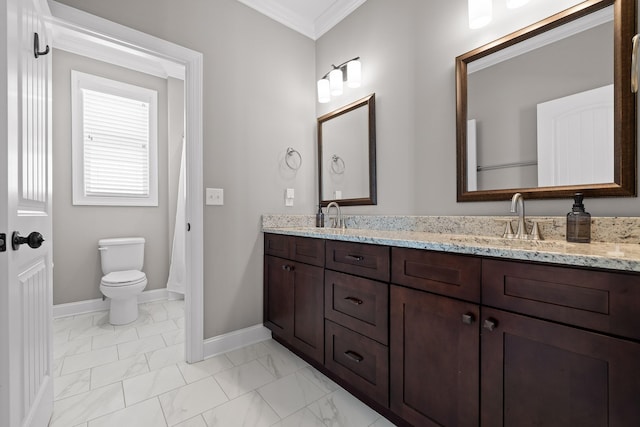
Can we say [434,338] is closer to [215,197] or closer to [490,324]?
[490,324]

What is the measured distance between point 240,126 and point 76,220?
1.98m

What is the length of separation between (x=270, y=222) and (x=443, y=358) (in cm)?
153

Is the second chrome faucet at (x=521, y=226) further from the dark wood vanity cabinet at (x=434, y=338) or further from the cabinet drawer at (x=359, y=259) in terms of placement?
the cabinet drawer at (x=359, y=259)

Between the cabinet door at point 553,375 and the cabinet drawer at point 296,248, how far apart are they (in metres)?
0.92

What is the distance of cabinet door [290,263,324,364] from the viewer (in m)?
1.66

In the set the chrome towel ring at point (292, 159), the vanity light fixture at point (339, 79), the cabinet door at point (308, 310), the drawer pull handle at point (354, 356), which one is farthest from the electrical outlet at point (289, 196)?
the drawer pull handle at point (354, 356)

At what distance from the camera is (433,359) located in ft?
3.62

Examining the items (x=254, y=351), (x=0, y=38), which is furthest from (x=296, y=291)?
(x=0, y=38)

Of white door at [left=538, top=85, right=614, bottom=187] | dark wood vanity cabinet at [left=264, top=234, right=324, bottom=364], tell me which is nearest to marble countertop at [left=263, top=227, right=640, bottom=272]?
white door at [left=538, top=85, right=614, bottom=187]

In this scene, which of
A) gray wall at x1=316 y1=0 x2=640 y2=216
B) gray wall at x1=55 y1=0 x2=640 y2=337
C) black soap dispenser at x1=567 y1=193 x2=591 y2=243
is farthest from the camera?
gray wall at x1=55 y1=0 x2=640 y2=337

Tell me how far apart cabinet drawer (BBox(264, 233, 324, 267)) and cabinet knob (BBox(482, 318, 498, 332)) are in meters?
0.89

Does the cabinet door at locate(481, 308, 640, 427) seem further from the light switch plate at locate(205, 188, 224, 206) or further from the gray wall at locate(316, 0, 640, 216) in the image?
the light switch plate at locate(205, 188, 224, 206)

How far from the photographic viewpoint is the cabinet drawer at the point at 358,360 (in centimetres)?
129

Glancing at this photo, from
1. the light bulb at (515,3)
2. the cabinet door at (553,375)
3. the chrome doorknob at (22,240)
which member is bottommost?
the cabinet door at (553,375)
